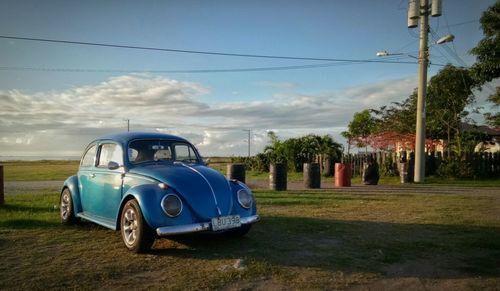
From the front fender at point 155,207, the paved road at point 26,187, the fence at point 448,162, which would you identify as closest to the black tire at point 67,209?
the front fender at point 155,207

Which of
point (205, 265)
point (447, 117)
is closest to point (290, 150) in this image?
point (447, 117)

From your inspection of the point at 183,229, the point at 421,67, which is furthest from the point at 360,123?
the point at 183,229

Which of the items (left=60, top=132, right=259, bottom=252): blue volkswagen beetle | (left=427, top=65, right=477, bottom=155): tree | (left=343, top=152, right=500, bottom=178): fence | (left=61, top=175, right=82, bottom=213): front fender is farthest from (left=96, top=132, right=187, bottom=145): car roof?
(left=427, top=65, right=477, bottom=155): tree

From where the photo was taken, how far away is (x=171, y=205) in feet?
20.2

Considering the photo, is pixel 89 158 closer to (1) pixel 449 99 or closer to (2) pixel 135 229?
(2) pixel 135 229

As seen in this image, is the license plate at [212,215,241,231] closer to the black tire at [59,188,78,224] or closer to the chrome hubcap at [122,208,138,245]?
the chrome hubcap at [122,208,138,245]

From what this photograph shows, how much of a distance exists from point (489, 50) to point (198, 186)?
57.9 feet

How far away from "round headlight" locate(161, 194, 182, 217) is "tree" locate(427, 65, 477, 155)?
2780cm

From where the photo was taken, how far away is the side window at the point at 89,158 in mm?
8216

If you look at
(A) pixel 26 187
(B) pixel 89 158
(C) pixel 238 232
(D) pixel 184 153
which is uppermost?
(D) pixel 184 153

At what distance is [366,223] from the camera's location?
28.9ft

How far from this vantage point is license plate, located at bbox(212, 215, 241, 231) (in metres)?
6.20

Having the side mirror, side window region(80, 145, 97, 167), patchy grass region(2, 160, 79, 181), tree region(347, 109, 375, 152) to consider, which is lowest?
patchy grass region(2, 160, 79, 181)

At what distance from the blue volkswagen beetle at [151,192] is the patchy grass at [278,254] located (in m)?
0.36
